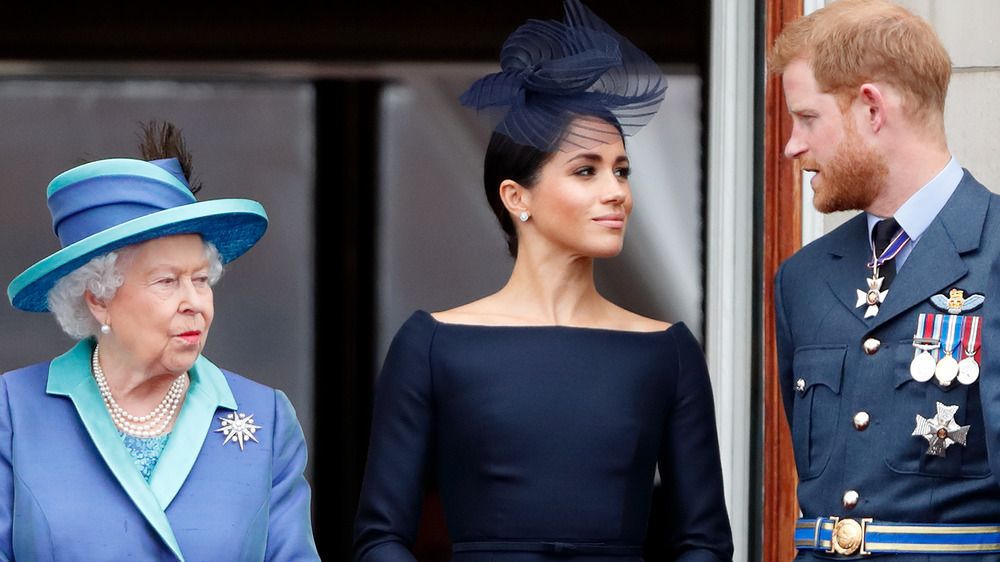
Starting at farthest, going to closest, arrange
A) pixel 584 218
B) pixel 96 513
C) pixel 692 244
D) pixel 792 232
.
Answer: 1. pixel 692 244
2. pixel 792 232
3. pixel 584 218
4. pixel 96 513

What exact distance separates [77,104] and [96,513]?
9.02 ft

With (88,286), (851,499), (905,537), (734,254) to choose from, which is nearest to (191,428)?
(88,286)

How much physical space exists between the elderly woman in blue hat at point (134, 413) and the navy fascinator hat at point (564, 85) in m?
0.65

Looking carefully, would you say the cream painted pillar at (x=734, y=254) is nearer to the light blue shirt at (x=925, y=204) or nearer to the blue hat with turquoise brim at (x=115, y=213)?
the light blue shirt at (x=925, y=204)

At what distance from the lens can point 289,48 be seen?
17.4ft

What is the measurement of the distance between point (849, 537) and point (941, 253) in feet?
2.03

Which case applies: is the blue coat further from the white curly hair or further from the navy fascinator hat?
the navy fascinator hat

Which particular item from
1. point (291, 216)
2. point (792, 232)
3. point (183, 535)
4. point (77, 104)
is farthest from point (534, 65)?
point (77, 104)

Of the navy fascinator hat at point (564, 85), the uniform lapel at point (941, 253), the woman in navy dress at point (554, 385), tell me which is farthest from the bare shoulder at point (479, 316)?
the uniform lapel at point (941, 253)

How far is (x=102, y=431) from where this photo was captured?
3.01m

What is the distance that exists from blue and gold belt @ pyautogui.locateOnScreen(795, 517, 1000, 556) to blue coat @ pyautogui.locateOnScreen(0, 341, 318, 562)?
1141mm

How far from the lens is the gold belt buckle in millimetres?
2926

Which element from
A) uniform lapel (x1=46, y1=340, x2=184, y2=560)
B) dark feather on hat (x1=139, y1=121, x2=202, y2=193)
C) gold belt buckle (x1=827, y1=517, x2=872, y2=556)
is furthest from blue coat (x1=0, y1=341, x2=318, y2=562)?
gold belt buckle (x1=827, y1=517, x2=872, y2=556)

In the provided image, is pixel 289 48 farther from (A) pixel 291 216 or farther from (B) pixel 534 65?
(B) pixel 534 65
